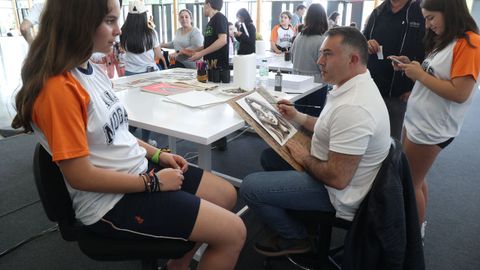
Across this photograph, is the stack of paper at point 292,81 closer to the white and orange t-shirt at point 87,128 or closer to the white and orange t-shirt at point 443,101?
the white and orange t-shirt at point 443,101

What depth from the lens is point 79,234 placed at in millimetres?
1014

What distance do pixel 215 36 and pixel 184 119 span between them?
1.64 m

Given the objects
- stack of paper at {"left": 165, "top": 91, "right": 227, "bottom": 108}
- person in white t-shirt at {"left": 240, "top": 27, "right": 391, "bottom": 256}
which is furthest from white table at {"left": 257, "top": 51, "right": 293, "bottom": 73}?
person in white t-shirt at {"left": 240, "top": 27, "right": 391, "bottom": 256}

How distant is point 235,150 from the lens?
322 cm

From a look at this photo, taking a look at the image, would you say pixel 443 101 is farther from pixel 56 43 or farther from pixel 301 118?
pixel 56 43

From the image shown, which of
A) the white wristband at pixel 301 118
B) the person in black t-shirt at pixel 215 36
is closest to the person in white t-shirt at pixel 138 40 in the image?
the person in black t-shirt at pixel 215 36

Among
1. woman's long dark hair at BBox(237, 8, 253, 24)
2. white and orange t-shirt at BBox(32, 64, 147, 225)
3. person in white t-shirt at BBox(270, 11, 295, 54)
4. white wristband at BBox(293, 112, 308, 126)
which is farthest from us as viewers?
person in white t-shirt at BBox(270, 11, 295, 54)

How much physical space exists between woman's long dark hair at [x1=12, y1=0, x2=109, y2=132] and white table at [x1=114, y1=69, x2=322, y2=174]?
497 mm

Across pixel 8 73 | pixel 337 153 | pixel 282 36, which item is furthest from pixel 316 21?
pixel 8 73

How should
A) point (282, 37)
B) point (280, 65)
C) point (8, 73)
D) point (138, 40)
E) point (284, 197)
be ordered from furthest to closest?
1. point (8, 73)
2. point (282, 37)
3. point (280, 65)
4. point (138, 40)
5. point (284, 197)

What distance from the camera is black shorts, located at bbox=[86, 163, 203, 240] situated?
3.26 ft

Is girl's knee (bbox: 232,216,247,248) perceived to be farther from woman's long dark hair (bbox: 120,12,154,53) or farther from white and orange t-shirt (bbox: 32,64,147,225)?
woman's long dark hair (bbox: 120,12,154,53)

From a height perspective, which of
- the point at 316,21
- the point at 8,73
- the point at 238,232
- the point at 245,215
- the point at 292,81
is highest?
the point at 316,21

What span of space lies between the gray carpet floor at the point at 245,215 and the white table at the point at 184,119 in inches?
29.6
